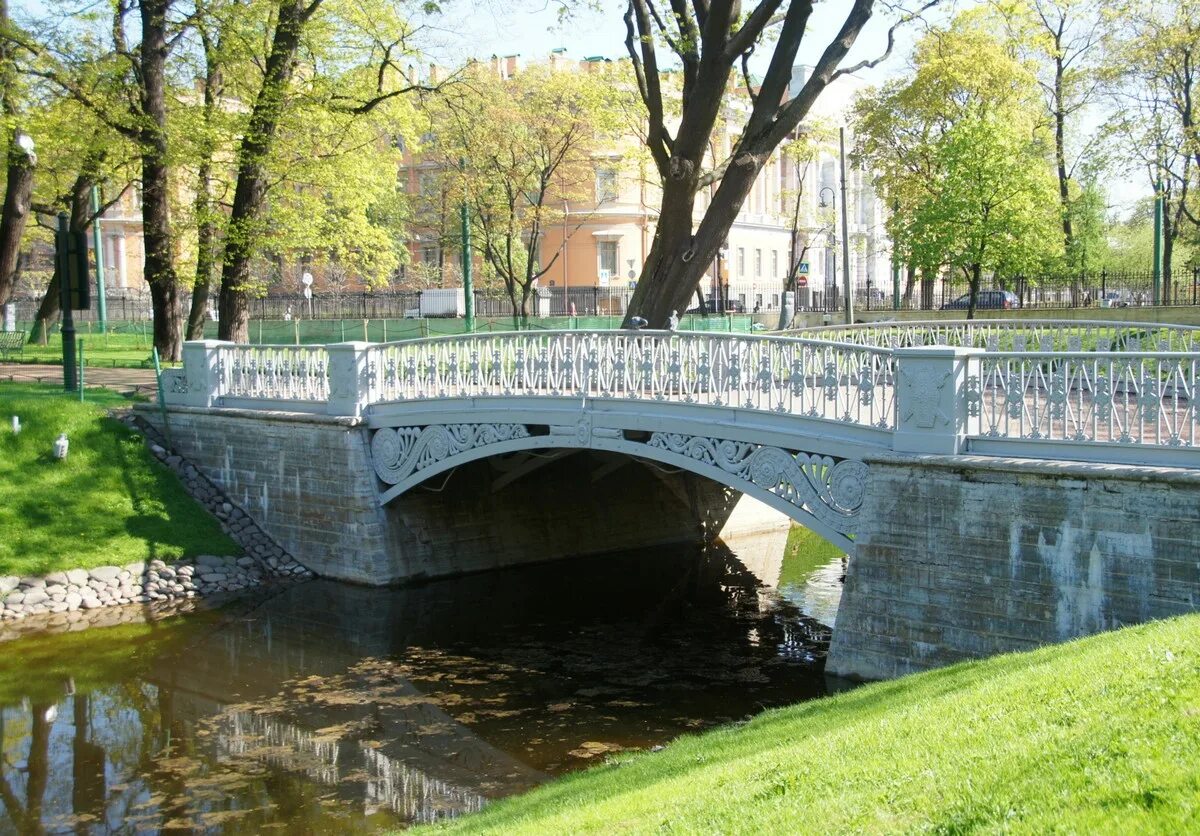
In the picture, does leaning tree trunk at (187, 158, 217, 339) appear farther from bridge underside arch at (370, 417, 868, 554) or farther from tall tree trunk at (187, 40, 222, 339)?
bridge underside arch at (370, 417, 868, 554)

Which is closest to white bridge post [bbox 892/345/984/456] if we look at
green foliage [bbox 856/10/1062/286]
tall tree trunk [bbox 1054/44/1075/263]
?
green foliage [bbox 856/10/1062/286]

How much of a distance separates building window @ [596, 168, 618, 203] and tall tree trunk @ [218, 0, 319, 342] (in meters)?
21.6

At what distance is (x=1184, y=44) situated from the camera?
28094 millimetres

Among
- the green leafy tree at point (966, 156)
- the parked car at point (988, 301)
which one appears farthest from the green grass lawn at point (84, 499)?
the parked car at point (988, 301)

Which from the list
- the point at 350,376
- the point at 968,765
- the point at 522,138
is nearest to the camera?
the point at 968,765

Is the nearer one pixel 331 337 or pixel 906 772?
pixel 906 772

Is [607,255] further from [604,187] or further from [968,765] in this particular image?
[968,765]

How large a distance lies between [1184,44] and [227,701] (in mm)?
24937

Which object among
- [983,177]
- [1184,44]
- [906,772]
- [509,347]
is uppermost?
[1184,44]

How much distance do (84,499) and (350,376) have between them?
432 cm

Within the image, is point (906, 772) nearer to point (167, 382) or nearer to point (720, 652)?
point (720, 652)

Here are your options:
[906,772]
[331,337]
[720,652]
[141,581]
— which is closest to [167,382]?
[141,581]

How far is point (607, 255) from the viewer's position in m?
51.8

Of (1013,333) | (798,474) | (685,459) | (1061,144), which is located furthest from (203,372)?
(1061,144)
